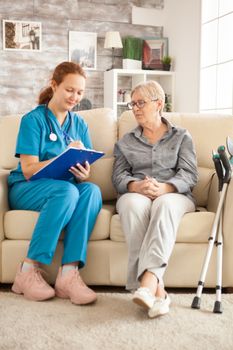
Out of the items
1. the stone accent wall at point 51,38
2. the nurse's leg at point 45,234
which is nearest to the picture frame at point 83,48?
the stone accent wall at point 51,38

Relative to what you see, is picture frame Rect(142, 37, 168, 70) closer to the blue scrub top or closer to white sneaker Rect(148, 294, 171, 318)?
the blue scrub top

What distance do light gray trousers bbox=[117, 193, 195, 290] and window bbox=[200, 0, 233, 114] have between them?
3.04m

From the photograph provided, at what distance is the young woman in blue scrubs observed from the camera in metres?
2.39

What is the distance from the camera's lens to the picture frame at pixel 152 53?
21.2 feet

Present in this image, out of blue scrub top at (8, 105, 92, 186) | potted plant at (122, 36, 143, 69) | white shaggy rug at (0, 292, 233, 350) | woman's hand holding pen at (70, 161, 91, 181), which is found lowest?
white shaggy rug at (0, 292, 233, 350)

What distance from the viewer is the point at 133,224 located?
Result: 240 cm

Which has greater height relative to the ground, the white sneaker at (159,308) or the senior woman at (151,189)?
the senior woman at (151,189)

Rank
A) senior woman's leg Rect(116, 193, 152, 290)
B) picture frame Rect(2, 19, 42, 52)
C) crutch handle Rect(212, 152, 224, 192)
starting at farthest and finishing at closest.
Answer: picture frame Rect(2, 19, 42, 52) → crutch handle Rect(212, 152, 224, 192) → senior woman's leg Rect(116, 193, 152, 290)

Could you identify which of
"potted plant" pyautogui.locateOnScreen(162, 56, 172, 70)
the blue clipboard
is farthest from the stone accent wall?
the blue clipboard

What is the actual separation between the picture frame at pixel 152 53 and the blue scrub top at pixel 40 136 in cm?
388

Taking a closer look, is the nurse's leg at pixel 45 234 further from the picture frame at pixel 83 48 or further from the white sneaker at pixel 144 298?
the picture frame at pixel 83 48

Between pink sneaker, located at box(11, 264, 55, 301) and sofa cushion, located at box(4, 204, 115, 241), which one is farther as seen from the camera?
sofa cushion, located at box(4, 204, 115, 241)

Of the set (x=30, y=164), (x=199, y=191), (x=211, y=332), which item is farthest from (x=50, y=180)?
(x=211, y=332)

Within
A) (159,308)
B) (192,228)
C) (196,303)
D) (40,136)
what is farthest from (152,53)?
(159,308)
